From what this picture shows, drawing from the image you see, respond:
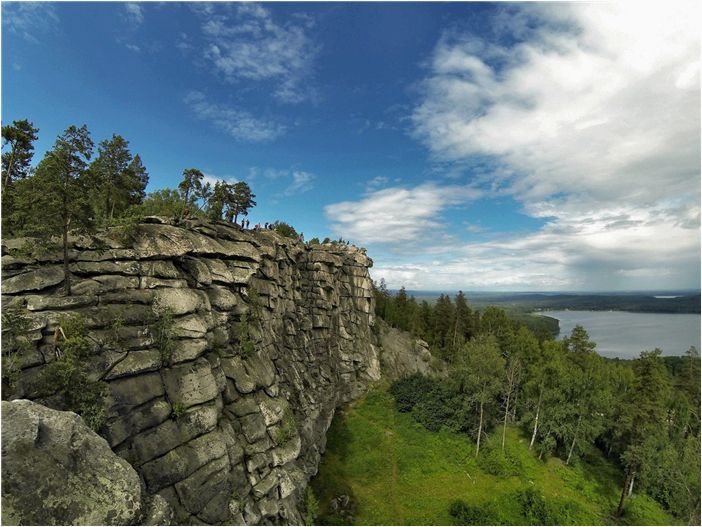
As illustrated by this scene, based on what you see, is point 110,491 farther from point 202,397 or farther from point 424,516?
point 424,516

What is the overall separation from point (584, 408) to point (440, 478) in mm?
21022

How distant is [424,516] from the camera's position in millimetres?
30438

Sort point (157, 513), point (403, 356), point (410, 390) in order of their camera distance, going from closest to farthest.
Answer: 1. point (157, 513)
2. point (410, 390)
3. point (403, 356)

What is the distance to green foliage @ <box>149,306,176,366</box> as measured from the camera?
18078 millimetres

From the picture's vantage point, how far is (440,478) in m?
36.4

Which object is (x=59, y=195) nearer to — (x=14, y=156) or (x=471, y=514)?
(x=14, y=156)

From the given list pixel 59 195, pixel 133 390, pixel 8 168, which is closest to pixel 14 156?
pixel 8 168

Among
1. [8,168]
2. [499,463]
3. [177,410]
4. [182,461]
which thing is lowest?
[499,463]

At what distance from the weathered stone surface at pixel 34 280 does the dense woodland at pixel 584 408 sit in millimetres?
44296

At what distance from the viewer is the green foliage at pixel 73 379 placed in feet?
44.8

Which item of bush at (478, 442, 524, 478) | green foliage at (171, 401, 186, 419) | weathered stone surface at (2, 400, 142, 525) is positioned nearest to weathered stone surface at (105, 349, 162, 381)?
green foliage at (171, 401, 186, 419)

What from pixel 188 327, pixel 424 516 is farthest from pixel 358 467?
pixel 188 327

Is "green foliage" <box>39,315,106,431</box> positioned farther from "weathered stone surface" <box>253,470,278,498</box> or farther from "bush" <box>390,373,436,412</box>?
"bush" <box>390,373,436,412</box>

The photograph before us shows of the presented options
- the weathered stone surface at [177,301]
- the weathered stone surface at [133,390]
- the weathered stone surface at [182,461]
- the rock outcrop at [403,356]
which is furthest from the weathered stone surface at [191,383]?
the rock outcrop at [403,356]
